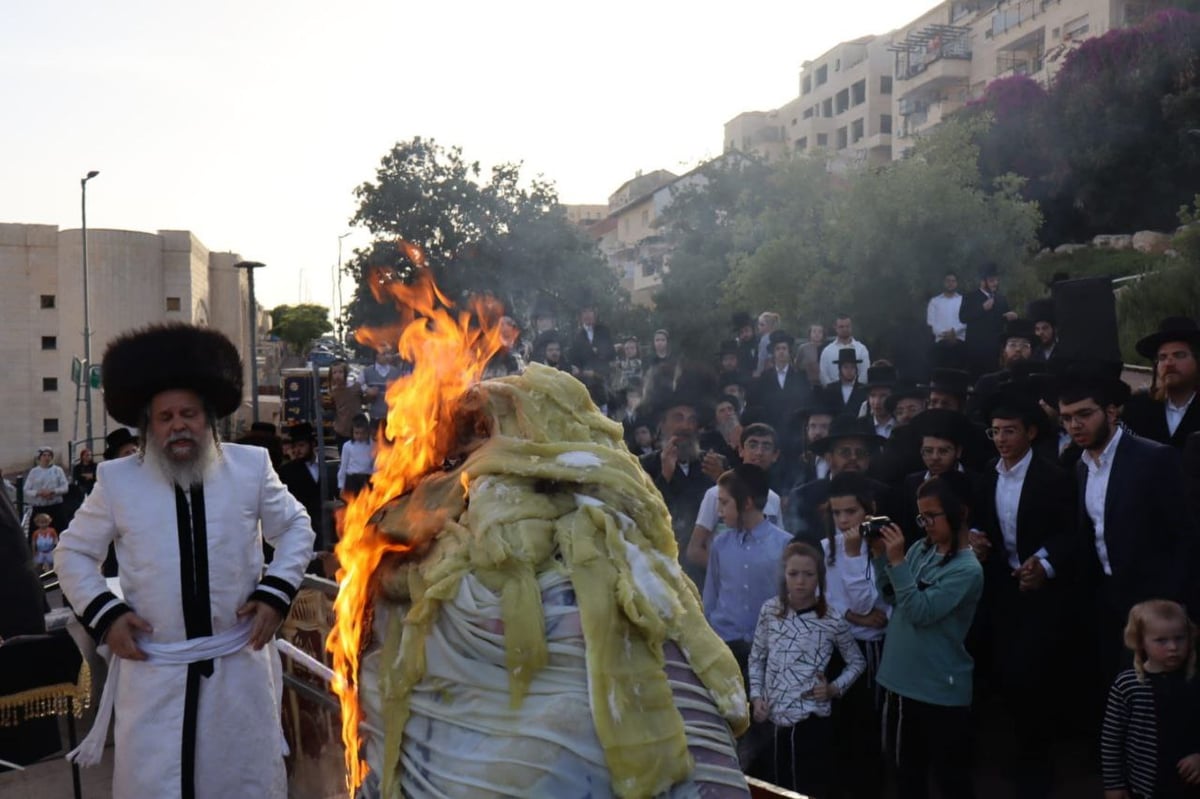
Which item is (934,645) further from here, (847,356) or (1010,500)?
(847,356)

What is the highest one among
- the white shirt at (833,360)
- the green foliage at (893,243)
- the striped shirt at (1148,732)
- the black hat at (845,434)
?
the green foliage at (893,243)

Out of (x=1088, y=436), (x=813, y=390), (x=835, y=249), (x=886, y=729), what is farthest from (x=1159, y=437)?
(x=835, y=249)

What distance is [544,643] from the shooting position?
8.15 feet

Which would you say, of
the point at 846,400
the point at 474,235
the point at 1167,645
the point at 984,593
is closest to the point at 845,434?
the point at 984,593

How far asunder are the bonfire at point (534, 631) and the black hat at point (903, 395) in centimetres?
580

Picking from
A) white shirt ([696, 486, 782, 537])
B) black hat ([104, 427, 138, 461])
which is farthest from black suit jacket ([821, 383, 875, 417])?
black hat ([104, 427, 138, 461])

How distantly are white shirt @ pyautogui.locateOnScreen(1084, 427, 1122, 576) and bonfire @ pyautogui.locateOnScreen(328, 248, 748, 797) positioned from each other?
3.61 meters

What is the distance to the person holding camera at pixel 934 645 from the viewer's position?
17.5 feet

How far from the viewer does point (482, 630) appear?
2527mm

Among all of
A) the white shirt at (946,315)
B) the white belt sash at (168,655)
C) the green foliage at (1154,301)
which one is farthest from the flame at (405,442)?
the green foliage at (1154,301)

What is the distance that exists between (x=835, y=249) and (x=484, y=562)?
18.2m

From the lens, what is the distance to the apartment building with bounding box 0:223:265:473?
141 ft

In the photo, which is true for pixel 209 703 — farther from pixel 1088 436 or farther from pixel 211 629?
pixel 1088 436

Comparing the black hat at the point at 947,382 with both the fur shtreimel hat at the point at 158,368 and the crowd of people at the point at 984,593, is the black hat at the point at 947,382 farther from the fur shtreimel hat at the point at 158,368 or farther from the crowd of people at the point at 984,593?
the fur shtreimel hat at the point at 158,368
